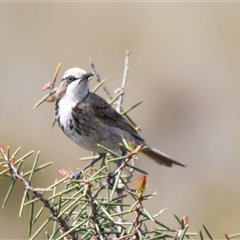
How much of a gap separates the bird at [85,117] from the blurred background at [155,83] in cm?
437

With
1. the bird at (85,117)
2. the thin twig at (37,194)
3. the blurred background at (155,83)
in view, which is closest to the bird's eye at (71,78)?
the bird at (85,117)

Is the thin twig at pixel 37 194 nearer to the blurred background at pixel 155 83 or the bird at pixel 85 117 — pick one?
the bird at pixel 85 117

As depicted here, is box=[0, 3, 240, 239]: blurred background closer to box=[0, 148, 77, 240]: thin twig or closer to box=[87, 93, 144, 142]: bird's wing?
box=[87, 93, 144, 142]: bird's wing

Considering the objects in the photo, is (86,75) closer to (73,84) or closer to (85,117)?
(73,84)

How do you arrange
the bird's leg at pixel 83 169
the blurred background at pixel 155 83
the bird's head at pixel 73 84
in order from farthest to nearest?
the blurred background at pixel 155 83
the bird's head at pixel 73 84
the bird's leg at pixel 83 169

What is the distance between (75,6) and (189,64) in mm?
4403

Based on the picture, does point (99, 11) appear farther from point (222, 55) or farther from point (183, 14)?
point (222, 55)

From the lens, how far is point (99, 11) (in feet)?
60.1

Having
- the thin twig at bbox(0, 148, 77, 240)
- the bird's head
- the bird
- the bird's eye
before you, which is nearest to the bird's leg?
the bird

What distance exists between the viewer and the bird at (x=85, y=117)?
5.20 metres

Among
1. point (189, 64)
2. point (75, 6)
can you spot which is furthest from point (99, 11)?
point (189, 64)

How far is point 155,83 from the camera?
15.7 m

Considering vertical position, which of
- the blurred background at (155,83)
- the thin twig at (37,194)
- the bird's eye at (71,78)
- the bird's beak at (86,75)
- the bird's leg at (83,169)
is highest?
the blurred background at (155,83)

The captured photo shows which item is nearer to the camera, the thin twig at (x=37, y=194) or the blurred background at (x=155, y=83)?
the thin twig at (x=37, y=194)
